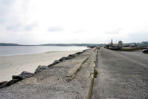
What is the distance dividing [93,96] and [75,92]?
517 millimetres

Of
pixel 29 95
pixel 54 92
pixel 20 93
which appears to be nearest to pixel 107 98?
pixel 54 92

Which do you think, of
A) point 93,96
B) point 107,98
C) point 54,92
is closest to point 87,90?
point 93,96

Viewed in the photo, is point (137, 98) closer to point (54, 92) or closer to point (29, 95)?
point (54, 92)

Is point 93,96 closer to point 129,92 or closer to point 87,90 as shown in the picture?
point 87,90

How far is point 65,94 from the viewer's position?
3568 millimetres

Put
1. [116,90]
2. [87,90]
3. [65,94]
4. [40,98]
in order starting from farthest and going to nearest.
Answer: [116,90] < [87,90] < [65,94] < [40,98]

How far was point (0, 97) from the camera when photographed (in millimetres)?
3383

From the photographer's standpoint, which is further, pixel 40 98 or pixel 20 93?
pixel 20 93

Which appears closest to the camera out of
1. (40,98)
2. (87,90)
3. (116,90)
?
(40,98)

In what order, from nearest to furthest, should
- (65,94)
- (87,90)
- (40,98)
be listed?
(40,98), (65,94), (87,90)

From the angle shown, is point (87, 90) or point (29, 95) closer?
point (29, 95)

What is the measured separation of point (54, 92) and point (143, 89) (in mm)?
2826

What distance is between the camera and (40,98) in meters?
3.31

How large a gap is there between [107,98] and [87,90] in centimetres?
64
